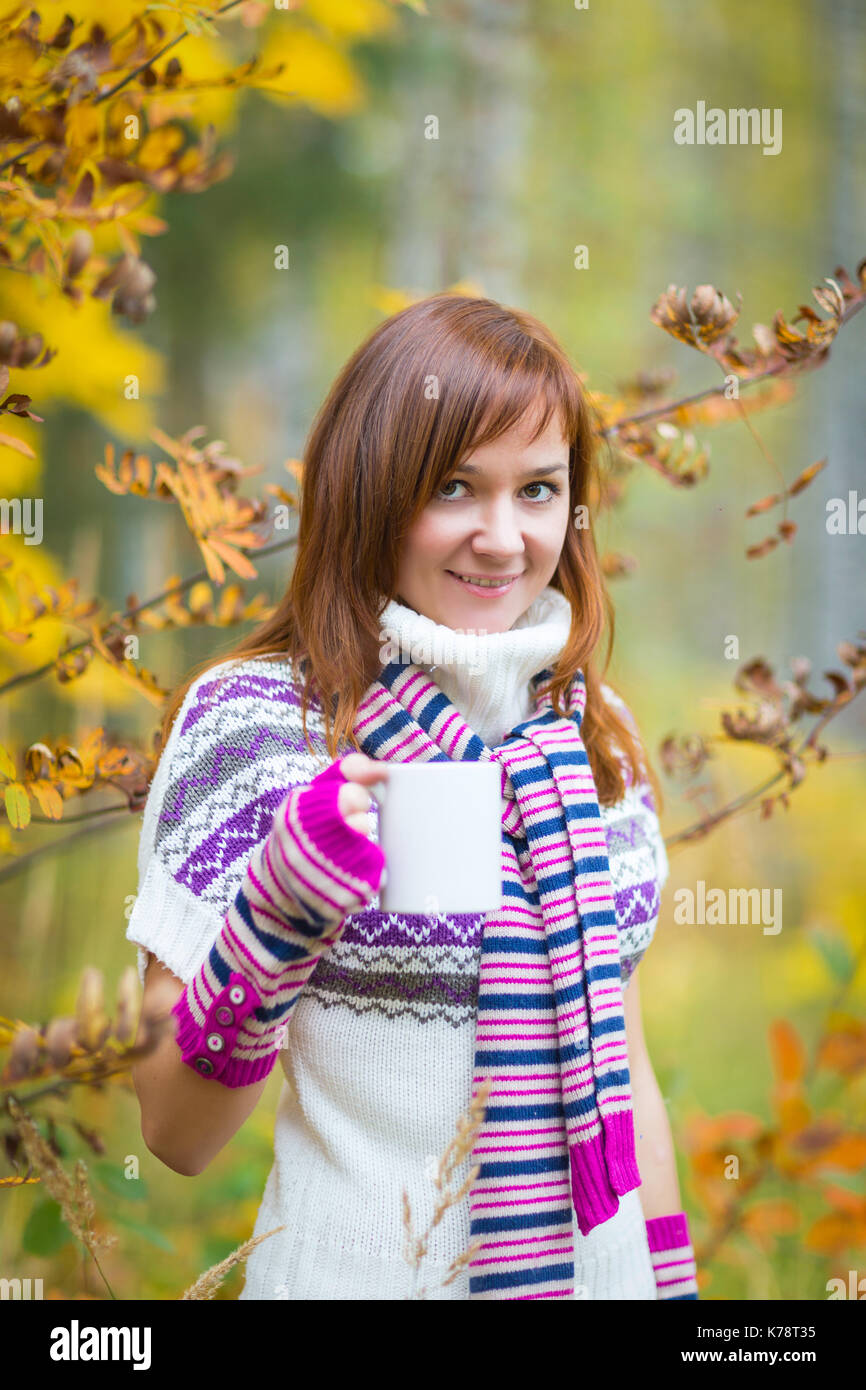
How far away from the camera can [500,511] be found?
1.28 meters

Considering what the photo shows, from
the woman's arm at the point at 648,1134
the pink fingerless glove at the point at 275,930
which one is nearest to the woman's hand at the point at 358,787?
the pink fingerless glove at the point at 275,930

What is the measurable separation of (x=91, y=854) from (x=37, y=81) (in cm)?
154

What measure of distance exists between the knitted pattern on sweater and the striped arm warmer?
32 cm

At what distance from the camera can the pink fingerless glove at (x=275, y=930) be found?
3.04 ft

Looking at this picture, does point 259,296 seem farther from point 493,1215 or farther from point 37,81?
point 493,1215

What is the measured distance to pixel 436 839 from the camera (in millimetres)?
955

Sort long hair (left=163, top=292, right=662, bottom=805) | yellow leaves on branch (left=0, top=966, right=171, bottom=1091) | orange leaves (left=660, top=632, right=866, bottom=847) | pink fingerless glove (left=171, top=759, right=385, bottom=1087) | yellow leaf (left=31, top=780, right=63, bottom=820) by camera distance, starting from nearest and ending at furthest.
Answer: yellow leaves on branch (left=0, top=966, right=171, bottom=1091)
pink fingerless glove (left=171, top=759, right=385, bottom=1087)
yellow leaf (left=31, top=780, right=63, bottom=820)
long hair (left=163, top=292, right=662, bottom=805)
orange leaves (left=660, top=632, right=866, bottom=847)

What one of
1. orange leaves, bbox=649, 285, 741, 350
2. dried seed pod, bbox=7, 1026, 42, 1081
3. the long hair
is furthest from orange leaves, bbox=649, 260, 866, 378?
dried seed pod, bbox=7, 1026, 42, 1081

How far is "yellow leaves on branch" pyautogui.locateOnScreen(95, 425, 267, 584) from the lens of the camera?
136cm

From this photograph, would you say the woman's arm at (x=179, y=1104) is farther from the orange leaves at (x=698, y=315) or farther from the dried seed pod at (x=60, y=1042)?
the orange leaves at (x=698, y=315)

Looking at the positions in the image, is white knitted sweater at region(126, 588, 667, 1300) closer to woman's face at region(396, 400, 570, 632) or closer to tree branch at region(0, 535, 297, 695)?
woman's face at region(396, 400, 570, 632)

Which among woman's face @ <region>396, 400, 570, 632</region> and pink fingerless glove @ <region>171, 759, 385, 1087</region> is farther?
woman's face @ <region>396, 400, 570, 632</region>
